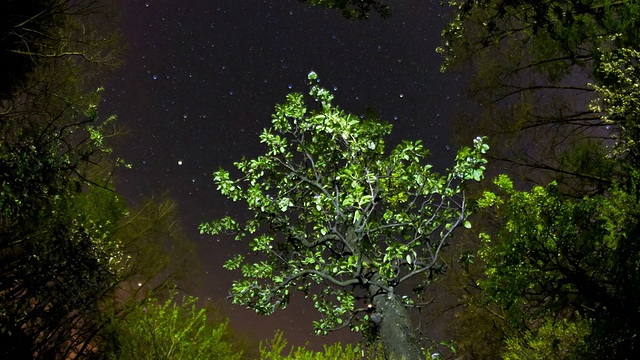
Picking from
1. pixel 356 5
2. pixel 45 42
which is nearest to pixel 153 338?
pixel 45 42

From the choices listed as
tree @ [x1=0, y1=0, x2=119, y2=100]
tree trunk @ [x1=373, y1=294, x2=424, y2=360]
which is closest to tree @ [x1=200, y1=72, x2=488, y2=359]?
tree trunk @ [x1=373, y1=294, x2=424, y2=360]

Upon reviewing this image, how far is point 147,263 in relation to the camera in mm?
21156

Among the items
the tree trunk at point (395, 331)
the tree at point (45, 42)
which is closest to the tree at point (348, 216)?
the tree trunk at point (395, 331)

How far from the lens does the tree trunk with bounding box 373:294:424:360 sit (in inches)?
217

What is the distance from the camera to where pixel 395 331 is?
5.80 metres

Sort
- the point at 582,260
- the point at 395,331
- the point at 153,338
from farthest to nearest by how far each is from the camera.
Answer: the point at 153,338 → the point at 582,260 → the point at 395,331

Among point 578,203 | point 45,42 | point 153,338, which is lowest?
point 153,338

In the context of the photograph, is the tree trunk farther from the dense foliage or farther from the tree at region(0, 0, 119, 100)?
the tree at region(0, 0, 119, 100)

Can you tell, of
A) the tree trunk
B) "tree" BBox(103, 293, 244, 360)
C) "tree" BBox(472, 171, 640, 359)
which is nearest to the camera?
the tree trunk

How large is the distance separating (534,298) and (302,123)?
269 inches

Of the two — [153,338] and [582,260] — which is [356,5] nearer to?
[582,260]

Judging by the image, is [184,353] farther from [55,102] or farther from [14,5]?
[14,5]

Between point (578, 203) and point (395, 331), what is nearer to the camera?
point (395, 331)

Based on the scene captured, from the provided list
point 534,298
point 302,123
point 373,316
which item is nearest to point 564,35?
point 534,298
